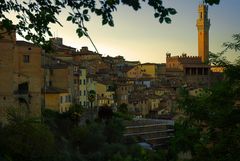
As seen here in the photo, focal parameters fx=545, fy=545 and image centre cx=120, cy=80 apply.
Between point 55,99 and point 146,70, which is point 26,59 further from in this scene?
point 146,70

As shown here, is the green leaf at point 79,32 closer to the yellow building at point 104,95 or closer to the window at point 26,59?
the window at point 26,59

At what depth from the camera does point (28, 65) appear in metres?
30.4

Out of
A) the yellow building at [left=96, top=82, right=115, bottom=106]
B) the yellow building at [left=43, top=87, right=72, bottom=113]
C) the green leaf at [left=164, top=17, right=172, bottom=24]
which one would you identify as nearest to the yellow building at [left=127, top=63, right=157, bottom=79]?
the yellow building at [left=96, top=82, right=115, bottom=106]

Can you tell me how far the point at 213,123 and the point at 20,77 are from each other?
21791 mm

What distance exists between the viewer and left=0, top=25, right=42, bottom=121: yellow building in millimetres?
27047

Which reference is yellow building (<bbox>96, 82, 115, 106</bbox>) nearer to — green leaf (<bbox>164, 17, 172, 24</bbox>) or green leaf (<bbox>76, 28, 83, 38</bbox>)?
green leaf (<bbox>76, 28, 83, 38</bbox>)

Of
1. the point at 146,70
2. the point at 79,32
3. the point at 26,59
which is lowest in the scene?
the point at 79,32

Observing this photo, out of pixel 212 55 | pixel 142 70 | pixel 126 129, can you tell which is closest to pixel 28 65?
pixel 126 129

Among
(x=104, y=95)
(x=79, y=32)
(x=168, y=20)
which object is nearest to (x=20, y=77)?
(x=79, y=32)

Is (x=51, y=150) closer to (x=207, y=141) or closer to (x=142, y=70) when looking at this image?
(x=207, y=141)

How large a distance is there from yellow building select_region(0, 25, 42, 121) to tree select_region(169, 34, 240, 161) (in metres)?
17.9

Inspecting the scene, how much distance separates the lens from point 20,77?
29.5m

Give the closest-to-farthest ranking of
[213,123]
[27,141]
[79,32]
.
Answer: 1. [79,32]
2. [213,123]
3. [27,141]

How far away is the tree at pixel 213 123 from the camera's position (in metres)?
8.31
